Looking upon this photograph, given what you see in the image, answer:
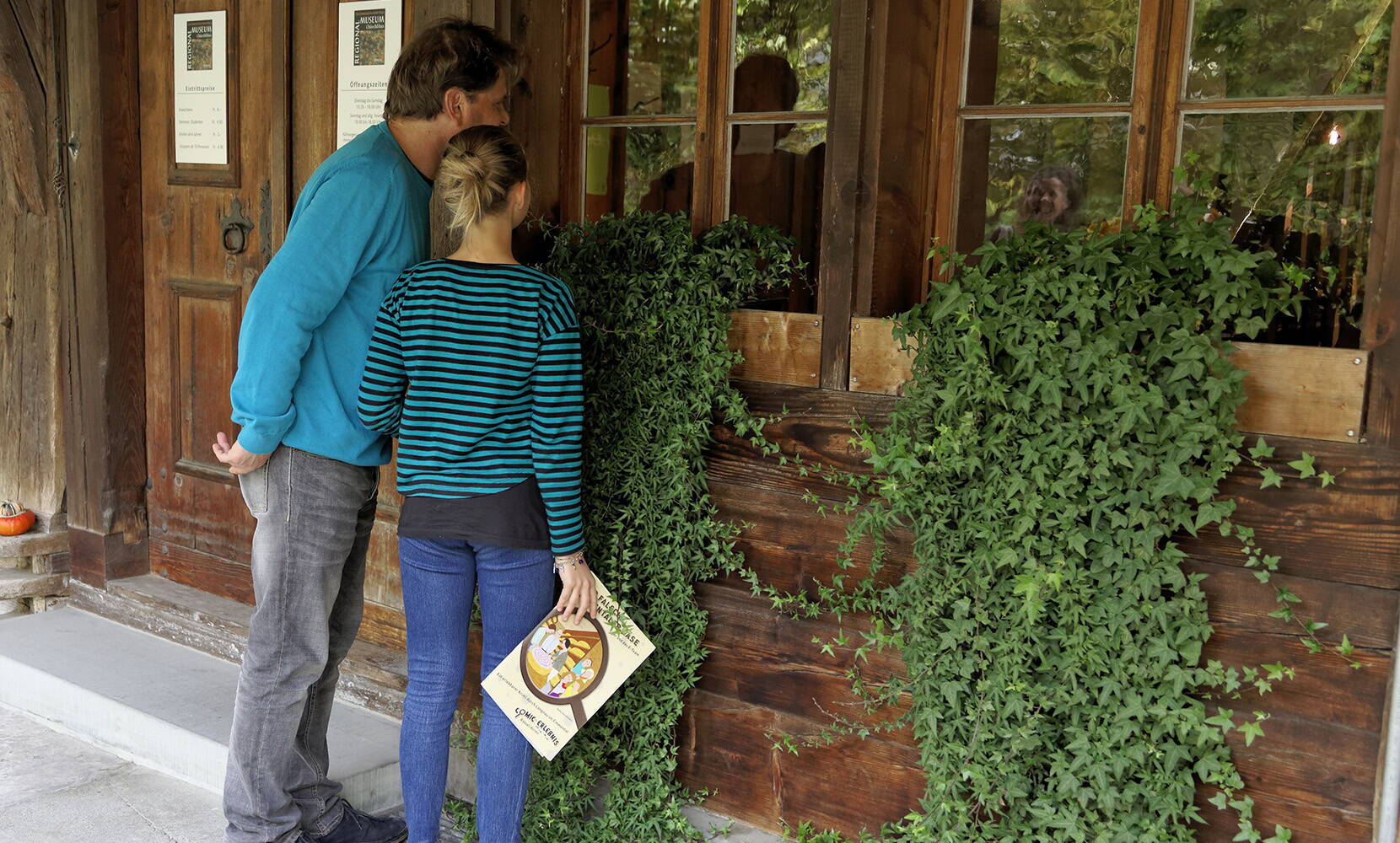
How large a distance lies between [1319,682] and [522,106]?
2183 mm

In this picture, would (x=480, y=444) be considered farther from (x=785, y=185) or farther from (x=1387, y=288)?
(x=1387, y=288)

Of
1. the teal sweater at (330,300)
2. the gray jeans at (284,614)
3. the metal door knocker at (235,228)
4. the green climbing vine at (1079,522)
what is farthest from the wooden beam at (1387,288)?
the metal door knocker at (235,228)

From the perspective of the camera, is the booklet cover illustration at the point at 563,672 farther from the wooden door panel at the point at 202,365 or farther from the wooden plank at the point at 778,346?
the wooden door panel at the point at 202,365

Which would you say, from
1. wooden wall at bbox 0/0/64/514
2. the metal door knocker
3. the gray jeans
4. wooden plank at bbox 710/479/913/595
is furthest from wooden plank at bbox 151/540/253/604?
wooden plank at bbox 710/479/913/595

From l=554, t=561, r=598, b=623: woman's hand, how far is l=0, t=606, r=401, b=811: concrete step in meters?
0.95

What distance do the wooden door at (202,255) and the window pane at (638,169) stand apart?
114cm

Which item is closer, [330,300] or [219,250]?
[330,300]

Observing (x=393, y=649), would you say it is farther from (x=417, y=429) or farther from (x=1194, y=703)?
(x=1194, y=703)

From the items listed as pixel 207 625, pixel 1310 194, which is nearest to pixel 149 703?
pixel 207 625

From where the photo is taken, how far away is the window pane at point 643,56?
2.88 metres

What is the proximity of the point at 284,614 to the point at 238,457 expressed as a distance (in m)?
0.36

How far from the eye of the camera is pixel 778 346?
266 cm

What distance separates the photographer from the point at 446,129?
8.54 ft

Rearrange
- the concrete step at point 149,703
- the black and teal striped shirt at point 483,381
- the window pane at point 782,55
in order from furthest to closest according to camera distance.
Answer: the concrete step at point 149,703
the window pane at point 782,55
the black and teal striped shirt at point 483,381
